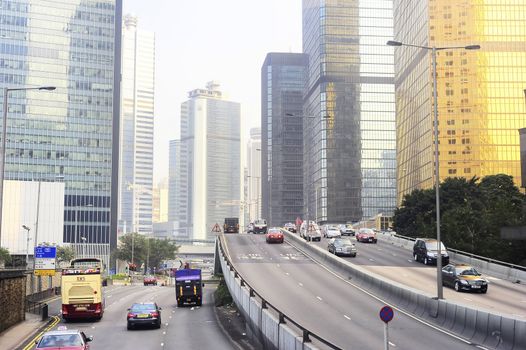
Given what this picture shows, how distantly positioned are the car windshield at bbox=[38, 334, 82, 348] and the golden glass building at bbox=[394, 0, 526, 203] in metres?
131

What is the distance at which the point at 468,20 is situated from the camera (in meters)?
148

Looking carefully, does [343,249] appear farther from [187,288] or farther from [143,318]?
[143,318]

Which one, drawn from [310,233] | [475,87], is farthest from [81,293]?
[475,87]

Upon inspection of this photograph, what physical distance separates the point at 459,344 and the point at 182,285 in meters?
28.4

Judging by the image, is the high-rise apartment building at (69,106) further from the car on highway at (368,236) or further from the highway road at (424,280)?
the highway road at (424,280)

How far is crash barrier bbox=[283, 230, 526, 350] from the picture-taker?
70.7 ft

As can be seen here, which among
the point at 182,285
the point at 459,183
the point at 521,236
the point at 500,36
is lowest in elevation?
the point at 182,285

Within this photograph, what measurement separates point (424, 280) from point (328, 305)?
10990 millimetres

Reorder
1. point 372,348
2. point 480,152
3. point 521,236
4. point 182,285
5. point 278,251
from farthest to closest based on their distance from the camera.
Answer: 1. point 480,152
2. point 278,251
3. point 182,285
4. point 521,236
5. point 372,348

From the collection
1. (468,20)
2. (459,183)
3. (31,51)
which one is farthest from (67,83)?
(459,183)

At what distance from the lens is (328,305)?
3409 centimetres

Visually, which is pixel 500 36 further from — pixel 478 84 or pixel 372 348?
pixel 372 348

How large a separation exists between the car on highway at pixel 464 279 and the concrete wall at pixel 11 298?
82.2 feet

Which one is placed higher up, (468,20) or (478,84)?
(468,20)
